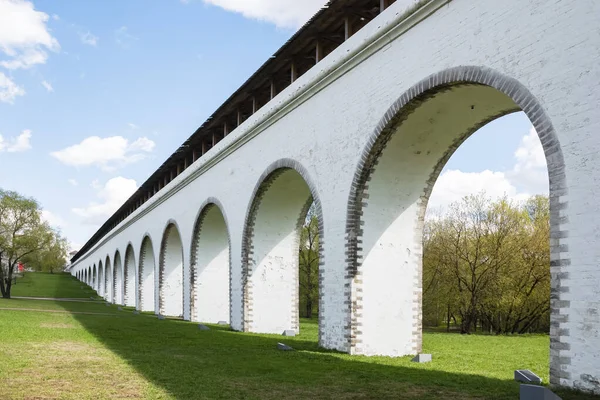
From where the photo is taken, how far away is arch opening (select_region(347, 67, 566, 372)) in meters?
9.60

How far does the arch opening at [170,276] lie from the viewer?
997 inches

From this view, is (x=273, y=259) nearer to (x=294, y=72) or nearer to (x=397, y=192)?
(x=294, y=72)

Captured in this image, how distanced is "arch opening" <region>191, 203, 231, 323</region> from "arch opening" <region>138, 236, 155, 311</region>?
31.6 feet

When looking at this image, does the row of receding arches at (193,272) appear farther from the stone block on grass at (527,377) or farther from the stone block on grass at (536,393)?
the stone block on grass at (536,393)

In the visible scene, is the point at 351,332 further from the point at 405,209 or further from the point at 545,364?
the point at 545,364

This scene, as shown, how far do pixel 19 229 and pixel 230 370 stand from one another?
84.9 ft

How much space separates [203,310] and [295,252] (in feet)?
19.6

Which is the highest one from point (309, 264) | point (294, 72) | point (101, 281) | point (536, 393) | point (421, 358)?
point (294, 72)

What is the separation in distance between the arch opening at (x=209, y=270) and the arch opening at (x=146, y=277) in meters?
9.62

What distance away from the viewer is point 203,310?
67.9ft

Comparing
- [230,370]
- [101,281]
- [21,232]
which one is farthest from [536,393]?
[101,281]

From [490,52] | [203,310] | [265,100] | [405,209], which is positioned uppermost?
[265,100]

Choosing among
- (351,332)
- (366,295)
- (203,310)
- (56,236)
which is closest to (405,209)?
(366,295)

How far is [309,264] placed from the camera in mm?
35500
